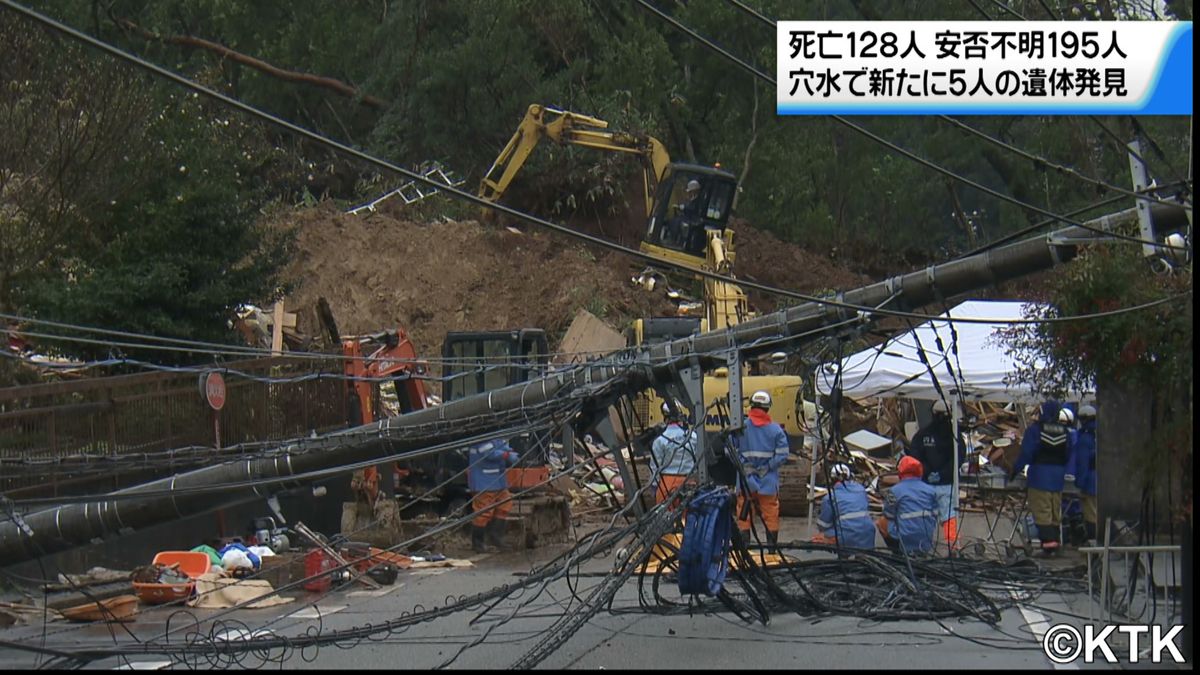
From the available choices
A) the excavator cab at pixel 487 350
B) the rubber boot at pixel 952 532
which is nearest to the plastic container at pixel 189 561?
the excavator cab at pixel 487 350

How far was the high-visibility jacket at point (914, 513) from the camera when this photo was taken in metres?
14.2

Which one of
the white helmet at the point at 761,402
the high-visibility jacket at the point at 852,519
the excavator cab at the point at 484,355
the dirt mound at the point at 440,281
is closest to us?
the high-visibility jacket at the point at 852,519

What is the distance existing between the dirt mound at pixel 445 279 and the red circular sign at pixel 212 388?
15596 mm

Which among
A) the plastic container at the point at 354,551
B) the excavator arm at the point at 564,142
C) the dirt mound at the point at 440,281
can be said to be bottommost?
the plastic container at the point at 354,551

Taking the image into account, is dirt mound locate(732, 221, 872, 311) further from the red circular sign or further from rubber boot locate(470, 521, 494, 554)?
the red circular sign

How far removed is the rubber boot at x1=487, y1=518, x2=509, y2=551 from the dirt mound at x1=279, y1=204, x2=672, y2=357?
14.1m

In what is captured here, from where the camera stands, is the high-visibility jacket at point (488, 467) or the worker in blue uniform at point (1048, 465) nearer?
the worker in blue uniform at point (1048, 465)

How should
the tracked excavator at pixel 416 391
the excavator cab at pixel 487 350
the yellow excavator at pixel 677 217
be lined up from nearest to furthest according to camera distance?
the tracked excavator at pixel 416 391, the excavator cab at pixel 487 350, the yellow excavator at pixel 677 217

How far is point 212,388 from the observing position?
50.7ft

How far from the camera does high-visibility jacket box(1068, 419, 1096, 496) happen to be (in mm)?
→ 15912

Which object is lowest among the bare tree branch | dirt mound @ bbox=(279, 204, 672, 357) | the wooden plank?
the wooden plank

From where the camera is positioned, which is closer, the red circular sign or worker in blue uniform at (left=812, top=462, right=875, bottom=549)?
worker in blue uniform at (left=812, top=462, right=875, bottom=549)

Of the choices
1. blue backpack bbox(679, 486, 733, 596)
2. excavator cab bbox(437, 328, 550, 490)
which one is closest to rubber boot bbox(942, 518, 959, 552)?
blue backpack bbox(679, 486, 733, 596)
